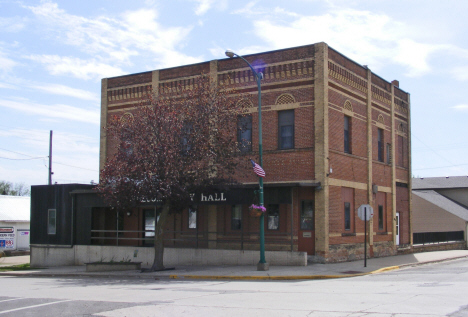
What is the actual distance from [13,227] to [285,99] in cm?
2944

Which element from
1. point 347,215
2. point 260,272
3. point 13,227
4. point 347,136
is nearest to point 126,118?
point 347,136

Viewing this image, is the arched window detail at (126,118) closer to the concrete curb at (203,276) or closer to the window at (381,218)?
the concrete curb at (203,276)

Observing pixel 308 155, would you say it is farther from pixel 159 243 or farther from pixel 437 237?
pixel 437 237

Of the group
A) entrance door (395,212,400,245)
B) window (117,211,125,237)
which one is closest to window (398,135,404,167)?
entrance door (395,212,400,245)

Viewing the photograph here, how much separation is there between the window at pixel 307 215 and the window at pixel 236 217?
3.18 m

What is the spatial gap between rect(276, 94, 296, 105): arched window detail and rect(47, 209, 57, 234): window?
14.4 metres

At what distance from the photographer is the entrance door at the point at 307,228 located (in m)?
23.8

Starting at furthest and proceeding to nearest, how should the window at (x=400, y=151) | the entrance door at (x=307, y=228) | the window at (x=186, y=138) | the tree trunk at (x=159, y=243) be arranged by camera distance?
1. the window at (x=400, y=151)
2. the entrance door at (x=307, y=228)
3. the tree trunk at (x=159, y=243)
4. the window at (x=186, y=138)

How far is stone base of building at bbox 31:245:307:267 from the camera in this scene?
23406 millimetres

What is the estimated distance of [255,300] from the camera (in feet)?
42.1

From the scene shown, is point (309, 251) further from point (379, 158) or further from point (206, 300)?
point (206, 300)

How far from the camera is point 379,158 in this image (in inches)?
1180

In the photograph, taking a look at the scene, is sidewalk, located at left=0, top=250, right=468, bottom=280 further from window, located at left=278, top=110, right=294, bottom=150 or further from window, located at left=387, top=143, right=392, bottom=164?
window, located at left=387, top=143, right=392, bottom=164

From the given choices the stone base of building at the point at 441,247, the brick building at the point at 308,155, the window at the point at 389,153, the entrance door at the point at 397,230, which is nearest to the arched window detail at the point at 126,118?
the brick building at the point at 308,155
